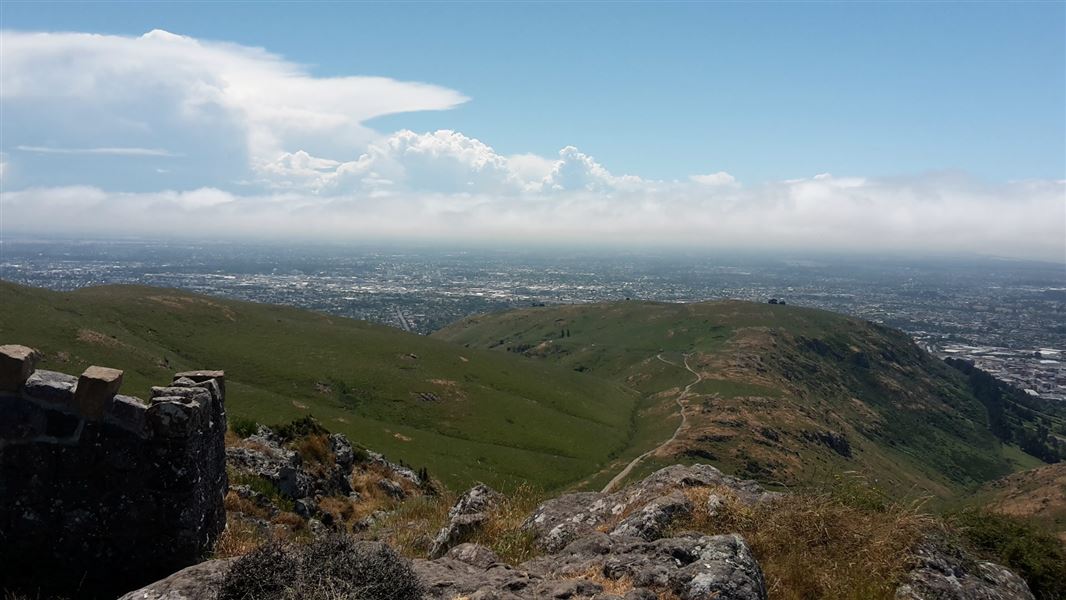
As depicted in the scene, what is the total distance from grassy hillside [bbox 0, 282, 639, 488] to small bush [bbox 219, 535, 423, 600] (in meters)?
51.7

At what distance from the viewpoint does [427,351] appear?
113 metres

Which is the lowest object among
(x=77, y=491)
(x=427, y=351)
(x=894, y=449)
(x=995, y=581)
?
(x=894, y=449)

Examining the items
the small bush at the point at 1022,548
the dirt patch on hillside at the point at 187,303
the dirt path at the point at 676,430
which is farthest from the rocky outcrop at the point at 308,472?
the dirt patch on hillside at the point at 187,303

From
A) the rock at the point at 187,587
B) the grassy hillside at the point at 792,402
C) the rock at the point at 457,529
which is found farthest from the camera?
the grassy hillside at the point at 792,402

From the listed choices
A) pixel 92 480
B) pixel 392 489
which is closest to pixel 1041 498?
pixel 392 489

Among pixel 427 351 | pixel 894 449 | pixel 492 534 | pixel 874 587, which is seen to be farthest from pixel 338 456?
pixel 894 449

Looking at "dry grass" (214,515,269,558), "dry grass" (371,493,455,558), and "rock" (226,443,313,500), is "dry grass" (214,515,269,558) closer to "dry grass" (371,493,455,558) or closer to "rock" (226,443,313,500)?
"dry grass" (371,493,455,558)

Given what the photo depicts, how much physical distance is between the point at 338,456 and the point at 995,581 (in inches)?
967

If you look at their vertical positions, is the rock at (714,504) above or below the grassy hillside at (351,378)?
above

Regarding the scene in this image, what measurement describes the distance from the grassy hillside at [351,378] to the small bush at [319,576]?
51659 mm

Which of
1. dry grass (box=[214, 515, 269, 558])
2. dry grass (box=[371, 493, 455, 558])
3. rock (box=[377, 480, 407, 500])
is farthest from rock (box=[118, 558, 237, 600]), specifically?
rock (box=[377, 480, 407, 500])

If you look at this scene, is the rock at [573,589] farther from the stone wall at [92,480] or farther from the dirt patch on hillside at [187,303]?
the dirt patch on hillside at [187,303]

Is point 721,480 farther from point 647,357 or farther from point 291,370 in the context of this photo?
point 647,357

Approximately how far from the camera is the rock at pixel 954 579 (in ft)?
25.6
